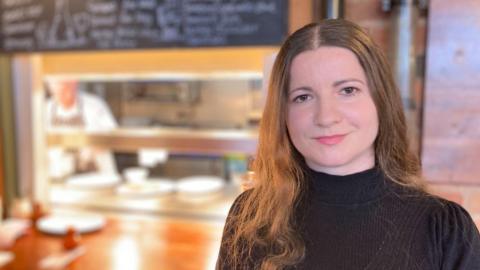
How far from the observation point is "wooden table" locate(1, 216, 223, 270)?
5.24ft

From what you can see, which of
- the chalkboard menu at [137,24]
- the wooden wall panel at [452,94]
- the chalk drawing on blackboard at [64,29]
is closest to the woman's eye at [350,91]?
the wooden wall panel at [452,94]

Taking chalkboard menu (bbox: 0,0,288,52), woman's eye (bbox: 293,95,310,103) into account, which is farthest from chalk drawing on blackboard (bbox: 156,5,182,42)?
woman's eye (bbox: 293,95,310,103)

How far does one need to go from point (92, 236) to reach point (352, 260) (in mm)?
1408

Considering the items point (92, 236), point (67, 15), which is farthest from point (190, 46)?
point (92, 236)

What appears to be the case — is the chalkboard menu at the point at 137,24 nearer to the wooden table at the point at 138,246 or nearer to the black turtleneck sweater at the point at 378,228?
the wooden table at the point at 138,246

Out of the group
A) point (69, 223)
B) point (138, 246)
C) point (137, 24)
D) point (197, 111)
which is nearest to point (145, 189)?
point (69, 223)

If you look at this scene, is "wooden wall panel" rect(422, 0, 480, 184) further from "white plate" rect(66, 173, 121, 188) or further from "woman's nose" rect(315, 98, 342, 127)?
"white plate" rect(66, 173, 121, 188)

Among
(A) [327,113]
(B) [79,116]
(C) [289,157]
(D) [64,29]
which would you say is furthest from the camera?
(B) [79,116]

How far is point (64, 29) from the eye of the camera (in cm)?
208

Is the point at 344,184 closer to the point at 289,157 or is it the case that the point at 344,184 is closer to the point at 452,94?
the point at 289,157

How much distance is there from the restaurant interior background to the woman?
0.26m

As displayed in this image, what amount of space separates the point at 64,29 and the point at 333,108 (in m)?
1.75

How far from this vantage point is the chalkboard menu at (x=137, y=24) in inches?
68.4

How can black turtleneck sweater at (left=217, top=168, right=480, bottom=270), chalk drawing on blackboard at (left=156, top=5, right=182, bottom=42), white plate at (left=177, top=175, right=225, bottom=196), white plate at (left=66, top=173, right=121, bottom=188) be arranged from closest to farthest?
black turtleneck sweater at (left=217, top=168, right=480, bottom=270), chalk drawing on blackboard at (left=156, top=5, right=182, bottom=42), white plate at (left=177, top=175, right=225, bottom=196), white plate at (left=66, top=173, right=121, bottom=188)
